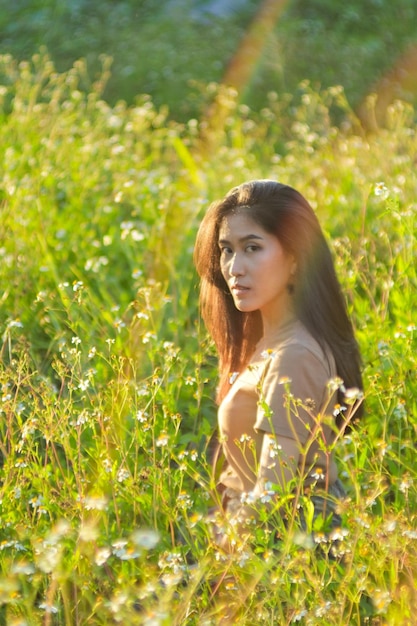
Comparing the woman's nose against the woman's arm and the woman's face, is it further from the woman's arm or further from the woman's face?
the woman's arm

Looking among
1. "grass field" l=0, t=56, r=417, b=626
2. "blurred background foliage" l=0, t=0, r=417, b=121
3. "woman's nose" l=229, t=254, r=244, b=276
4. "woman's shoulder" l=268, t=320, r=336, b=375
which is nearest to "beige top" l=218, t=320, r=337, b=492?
"woman's shoulder" l=268, t=320, r=336, b=375

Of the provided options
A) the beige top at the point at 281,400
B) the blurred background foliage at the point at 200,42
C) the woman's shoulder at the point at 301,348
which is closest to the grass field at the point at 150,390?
the beige top at the point at 281,400

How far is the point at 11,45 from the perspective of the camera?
9.66 meters

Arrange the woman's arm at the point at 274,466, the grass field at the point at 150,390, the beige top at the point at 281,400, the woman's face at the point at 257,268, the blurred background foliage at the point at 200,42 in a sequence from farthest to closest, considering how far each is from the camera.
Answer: the blurred background foliage at the point at 200,42
the woman's face at the point at 257,268
the beige top at the point at 281,400
the woman's arm at the point at 274,466
the grass field at the point at 150,390

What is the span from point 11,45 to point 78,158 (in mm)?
4528

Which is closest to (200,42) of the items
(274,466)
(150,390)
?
(150,390)

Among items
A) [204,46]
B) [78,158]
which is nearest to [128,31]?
[204,46]

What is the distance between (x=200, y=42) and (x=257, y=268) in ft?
26.1

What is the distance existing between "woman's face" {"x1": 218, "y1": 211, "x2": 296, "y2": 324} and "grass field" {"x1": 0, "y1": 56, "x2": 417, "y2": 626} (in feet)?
1.03

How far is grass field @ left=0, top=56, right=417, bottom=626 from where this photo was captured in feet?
7.82

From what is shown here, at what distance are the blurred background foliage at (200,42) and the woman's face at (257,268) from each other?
663 cm

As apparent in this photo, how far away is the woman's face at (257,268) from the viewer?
2812mm

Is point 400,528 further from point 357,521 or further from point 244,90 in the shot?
point 244,90

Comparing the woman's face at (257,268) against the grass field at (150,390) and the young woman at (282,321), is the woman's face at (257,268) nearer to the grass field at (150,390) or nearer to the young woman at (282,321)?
the young woman at (282,321)
